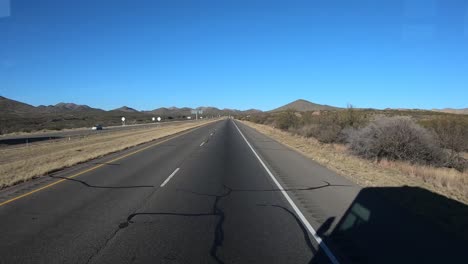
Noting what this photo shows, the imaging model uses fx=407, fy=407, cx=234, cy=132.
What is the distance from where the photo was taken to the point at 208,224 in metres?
7.48

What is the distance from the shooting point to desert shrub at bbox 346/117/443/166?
19750mm

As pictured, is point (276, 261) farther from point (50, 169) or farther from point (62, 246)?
point (50, 169)

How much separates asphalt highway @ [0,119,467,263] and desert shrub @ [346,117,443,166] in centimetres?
850

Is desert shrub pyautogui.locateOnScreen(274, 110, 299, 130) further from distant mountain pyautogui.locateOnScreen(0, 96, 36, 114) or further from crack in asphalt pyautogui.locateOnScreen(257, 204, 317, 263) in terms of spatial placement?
distant mountain pyautogui.locateOnScreen(0, 96, 36, 114)

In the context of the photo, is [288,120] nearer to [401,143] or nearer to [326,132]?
[326,132]

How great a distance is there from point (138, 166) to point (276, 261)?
12127 millimetres

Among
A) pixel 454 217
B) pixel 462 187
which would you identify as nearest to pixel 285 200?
pixel 454 217

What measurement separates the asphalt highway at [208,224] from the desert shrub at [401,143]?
850 cm

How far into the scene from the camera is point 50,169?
16203mm

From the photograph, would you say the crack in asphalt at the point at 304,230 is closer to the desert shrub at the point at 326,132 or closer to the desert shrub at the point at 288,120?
the desert shrub at the point at 326,132

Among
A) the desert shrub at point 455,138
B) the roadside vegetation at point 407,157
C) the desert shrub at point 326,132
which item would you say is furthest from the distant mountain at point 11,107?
the desert shrub at point 455,138

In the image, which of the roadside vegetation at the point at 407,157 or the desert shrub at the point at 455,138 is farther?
the desert shrub at the point at 455,138

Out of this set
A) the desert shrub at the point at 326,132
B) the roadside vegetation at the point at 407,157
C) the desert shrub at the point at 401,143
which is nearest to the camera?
the roadside vegetation at the point at 407,157

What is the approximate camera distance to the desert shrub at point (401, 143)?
19.8m
